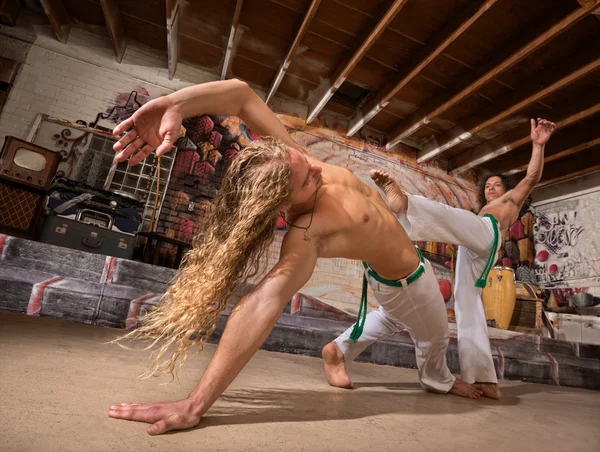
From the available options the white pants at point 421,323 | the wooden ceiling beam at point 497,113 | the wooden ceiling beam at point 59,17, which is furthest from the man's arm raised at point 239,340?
the wooden ceiling beam at point 59,17

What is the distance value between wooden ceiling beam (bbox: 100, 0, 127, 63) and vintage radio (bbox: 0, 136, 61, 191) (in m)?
2.20

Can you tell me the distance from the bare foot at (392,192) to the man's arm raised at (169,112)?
28.8 inches

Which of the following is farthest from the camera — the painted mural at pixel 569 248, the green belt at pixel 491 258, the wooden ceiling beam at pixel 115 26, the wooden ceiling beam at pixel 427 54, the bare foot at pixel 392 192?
the painted mural at pixel 569 248

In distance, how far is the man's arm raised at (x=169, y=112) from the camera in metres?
1.22

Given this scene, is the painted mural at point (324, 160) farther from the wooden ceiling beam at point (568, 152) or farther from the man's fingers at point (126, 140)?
the man's fingers at point (126, 140)

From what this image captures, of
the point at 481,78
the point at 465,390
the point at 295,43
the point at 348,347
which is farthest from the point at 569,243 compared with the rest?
the point at 348,347

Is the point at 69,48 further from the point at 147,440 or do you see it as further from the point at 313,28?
the point at 147,440

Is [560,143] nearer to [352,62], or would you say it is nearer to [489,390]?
[352,62]

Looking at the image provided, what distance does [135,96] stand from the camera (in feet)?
18.8

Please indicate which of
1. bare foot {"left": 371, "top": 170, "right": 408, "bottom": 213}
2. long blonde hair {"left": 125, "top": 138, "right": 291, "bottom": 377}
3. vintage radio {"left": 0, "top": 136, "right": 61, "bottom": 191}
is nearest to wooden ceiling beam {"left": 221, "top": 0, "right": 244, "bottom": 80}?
vintage radio {"left": 0, "top": 136, "right": 61, "bottom": 191}

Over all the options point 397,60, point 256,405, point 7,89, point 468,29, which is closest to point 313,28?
point 397,60

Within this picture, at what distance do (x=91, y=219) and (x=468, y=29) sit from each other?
16.9 ft

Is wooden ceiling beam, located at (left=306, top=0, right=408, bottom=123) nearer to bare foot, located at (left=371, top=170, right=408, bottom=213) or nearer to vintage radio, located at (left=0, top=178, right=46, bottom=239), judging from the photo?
bare foot, located at (left=371, top=170, right=408, bottom=213)

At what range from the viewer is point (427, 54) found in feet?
15.6
